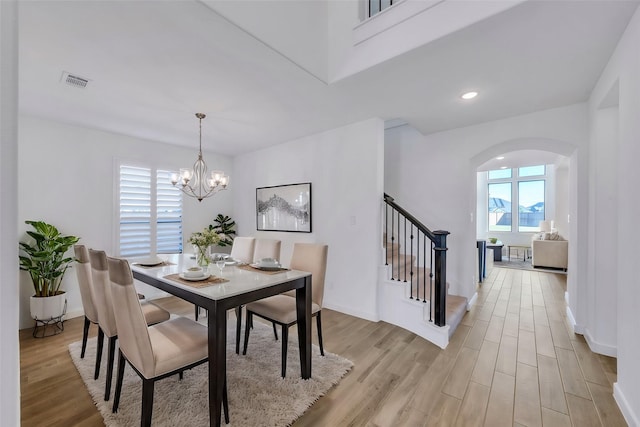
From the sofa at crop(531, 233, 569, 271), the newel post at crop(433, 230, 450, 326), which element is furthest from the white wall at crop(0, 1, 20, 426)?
the sofa at crop(531, 233, 569, 271)

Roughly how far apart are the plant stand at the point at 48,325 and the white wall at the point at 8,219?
350cm

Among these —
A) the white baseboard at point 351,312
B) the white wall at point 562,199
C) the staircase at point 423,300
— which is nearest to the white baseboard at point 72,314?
the white baseboard at point 351,312

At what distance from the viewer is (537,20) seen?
5.72 feet

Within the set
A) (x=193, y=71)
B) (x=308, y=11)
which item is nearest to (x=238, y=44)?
(x=193, y=71)

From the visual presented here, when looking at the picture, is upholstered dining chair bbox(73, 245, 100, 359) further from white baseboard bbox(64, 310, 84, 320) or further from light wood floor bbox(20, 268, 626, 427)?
white baseboard bbox(64, 310, 84, 320)

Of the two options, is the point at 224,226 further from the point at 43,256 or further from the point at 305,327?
the point at 305,327

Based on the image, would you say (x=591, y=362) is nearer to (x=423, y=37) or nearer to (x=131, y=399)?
(x=423, y=37)

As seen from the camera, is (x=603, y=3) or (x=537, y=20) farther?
(x=537, y=20)

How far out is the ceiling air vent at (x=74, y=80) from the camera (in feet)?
7.87

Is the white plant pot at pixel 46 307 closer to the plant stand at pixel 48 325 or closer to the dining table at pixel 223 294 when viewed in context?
the plant stand at pixel 48 325

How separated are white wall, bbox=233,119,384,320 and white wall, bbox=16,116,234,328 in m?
2.50

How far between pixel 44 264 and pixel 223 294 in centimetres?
298

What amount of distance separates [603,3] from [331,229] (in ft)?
10.5

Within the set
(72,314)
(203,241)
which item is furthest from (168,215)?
(203,241)
